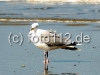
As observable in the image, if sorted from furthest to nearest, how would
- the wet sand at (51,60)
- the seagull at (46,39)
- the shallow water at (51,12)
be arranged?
the shallow water at (51,12) < the seagull at (46,39) < the wet sand at (51,60)

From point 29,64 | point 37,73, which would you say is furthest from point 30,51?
point 37,73

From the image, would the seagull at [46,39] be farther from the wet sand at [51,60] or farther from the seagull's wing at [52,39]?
the wet sand at [51,60]

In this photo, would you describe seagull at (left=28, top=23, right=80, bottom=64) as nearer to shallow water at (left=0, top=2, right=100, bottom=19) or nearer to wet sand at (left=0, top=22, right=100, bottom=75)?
wet sand at (left=0, top=22, right=100, bottom=75)

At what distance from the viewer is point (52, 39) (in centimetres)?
1123

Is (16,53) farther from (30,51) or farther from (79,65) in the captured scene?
(79,65)

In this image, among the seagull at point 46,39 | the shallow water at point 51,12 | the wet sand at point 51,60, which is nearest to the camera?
the wet sand at point 51,60

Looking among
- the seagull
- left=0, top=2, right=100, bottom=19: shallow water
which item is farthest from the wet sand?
left=0, top=2, right=100, bottom=19: shallow water

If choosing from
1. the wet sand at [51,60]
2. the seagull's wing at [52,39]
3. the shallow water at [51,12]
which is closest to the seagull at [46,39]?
the seagull's wing at [52,39]

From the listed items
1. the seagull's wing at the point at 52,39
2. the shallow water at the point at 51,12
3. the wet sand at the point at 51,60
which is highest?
the shallow water at the point at 51,12

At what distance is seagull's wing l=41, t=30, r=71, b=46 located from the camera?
11.1m

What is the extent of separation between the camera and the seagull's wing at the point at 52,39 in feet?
36.4

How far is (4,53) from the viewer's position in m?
12.9

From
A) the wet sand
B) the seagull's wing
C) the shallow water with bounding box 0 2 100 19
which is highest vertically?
the shallow water with bounding box 0 2 100 19

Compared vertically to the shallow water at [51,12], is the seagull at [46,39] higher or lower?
lower
